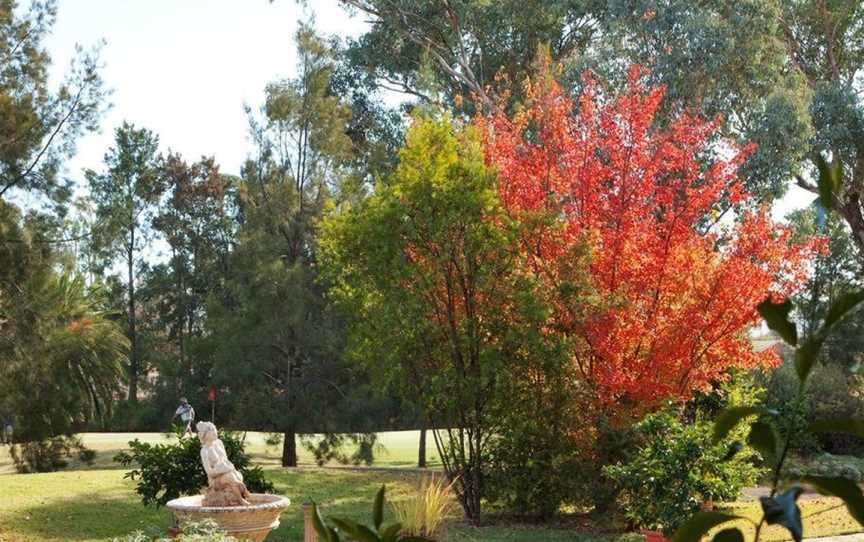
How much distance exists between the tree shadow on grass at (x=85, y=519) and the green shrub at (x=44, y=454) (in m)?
6.99

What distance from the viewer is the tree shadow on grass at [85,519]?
12570mm

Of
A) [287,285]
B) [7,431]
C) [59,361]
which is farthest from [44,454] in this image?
[287,285]

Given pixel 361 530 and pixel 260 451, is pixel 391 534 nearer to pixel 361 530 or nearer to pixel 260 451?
pixel 361 530

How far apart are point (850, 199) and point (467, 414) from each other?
1399 centimetres

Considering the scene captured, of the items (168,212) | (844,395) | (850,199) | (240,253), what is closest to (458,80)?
(240,253)

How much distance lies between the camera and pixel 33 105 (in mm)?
13797

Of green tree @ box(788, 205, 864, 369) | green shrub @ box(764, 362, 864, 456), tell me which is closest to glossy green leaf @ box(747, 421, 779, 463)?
green shrub @ box(764, 362, 864, 456)

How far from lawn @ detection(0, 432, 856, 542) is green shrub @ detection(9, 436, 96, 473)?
11.1 feet

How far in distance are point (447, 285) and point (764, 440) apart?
13.0 metres

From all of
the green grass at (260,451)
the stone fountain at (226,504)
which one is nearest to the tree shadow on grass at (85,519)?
the stone fountain at (226,504)

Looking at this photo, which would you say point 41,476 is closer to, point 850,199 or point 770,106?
point 770,106

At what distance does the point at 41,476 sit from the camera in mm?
17891

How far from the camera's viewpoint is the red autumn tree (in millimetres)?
13586

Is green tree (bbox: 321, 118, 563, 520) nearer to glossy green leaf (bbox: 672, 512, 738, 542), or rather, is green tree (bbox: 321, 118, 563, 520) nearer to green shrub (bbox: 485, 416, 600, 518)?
green shrub (bbox: 485, 416, 600, 518)
